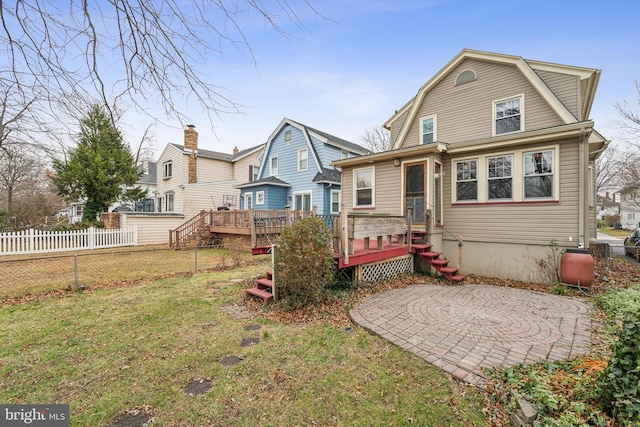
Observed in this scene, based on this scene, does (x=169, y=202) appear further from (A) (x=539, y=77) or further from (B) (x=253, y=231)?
(A) (x=539, y=77)

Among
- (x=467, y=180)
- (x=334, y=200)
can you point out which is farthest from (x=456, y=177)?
(x=334, y=200)

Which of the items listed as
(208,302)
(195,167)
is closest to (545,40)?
(208,302)

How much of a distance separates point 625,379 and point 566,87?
9384mm

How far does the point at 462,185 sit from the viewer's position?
8.83 m

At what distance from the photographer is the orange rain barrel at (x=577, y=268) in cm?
638

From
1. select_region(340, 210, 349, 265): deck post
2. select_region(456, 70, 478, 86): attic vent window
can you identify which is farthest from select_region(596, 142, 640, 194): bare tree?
select_region(340, 210, 349, 265): deck post

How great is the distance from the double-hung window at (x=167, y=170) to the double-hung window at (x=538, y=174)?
2289cm

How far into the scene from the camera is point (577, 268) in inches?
255

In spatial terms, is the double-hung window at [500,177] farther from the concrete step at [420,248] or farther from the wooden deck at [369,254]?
the wooden deck at [369,254]

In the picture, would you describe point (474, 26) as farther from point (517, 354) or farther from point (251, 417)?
point (251, 417)

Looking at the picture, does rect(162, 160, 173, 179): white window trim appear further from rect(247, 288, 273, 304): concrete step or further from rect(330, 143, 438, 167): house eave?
rect(247, 288, 273, 304): concrete step

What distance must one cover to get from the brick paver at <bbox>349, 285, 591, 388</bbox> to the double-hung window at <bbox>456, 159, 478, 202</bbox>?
3.33 meters

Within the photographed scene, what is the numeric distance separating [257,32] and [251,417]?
347 centimetres

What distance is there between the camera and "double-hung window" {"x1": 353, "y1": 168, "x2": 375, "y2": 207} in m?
10.2
